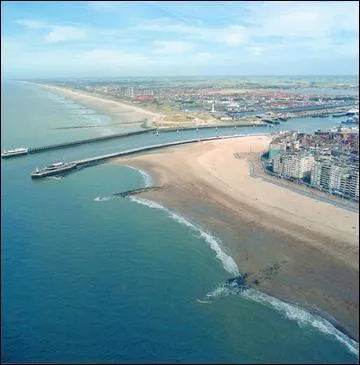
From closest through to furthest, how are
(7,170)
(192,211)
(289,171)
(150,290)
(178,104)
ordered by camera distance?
1. (150,290)
2. (192,211)
3. (289,171)
4. (7,170)
5. (178,104)

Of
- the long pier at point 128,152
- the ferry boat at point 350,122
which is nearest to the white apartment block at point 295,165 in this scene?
the long pier at point 128,152

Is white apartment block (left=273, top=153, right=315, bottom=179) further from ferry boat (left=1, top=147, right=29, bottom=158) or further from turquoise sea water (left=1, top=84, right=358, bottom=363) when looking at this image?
→ ferry boat (left=1, top=147, right=29, bottom=158)

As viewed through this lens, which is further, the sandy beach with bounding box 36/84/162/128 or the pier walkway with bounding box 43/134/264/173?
the sandy beach with bounding box 36/84/162/128

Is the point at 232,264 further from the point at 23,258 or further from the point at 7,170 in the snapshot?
the point at 7,170

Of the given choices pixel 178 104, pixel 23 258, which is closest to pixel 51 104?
pixel 178 104

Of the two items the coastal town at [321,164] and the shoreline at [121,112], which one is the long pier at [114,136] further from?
the coastal town at [321,164]

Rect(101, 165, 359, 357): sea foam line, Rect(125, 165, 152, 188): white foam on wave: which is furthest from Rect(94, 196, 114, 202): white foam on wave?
Rect(101, 165, 359, 357): sea foam line
